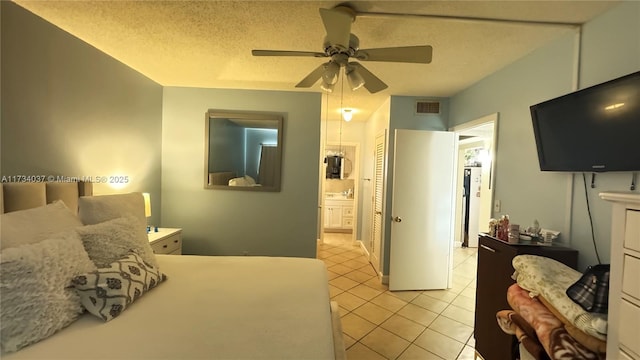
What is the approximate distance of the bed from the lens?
991 mm

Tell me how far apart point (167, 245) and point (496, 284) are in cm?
316

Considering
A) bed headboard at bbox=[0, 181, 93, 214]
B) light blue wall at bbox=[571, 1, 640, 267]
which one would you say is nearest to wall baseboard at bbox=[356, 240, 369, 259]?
light blue wall at bbox=[571, 1, 640, 267]

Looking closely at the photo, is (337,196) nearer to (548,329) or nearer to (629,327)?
(548,329)

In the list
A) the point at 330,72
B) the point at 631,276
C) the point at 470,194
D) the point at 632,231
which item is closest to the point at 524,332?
the point at 631,276

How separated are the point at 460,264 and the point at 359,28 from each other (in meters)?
4.06

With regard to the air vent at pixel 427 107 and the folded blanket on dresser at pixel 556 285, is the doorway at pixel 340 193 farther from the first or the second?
the folded blanket on dresser at pixel 556 285

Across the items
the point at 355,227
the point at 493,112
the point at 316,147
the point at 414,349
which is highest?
the point at 493,112

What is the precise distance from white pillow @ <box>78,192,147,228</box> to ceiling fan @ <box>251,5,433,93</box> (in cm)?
140

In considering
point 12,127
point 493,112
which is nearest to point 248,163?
point 12,127

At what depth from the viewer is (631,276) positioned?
3.28ft

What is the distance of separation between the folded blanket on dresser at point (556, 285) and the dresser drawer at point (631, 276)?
213 millimetres

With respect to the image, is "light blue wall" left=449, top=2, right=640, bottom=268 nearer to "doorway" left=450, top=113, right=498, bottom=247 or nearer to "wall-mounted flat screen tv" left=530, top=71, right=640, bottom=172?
"wall-mounted flat screen tv" left=530, top=71, right=640, bottom=172

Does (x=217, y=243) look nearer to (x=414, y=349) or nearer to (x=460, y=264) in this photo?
(x=414, y=349)

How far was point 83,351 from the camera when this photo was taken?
97 cm
